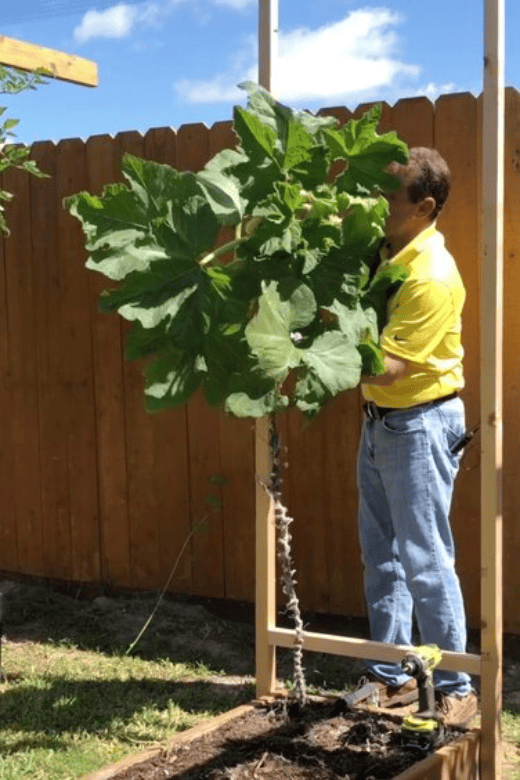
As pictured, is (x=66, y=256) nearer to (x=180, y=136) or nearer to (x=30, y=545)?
(x=180, y=136)

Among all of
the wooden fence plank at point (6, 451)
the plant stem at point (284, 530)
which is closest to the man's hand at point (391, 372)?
the plant stem at point (284, 530)

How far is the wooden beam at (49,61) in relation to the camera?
5.07m

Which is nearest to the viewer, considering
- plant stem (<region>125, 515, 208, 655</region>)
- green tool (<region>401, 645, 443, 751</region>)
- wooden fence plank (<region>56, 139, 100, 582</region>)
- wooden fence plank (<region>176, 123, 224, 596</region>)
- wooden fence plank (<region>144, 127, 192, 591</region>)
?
green tool (<region>401, 645, 443, 751</region>)

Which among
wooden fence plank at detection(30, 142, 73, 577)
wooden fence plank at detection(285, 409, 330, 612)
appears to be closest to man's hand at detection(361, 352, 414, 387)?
wooden fence plank at detection(285, 409, 330, 612)

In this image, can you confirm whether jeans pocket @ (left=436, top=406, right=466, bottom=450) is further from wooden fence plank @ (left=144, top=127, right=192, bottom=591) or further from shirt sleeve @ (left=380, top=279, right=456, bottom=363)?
wooden fence plank @ (left=144, top=127, right=192, bottom=591)

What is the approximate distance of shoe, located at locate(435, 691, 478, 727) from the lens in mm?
3619

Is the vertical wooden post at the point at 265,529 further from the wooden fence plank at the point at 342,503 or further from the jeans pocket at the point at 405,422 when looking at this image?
the wooden fence plank at the point at 342,503

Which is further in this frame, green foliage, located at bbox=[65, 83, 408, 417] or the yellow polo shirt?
the yellow polo shirt

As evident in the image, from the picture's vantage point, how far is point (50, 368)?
577 cm

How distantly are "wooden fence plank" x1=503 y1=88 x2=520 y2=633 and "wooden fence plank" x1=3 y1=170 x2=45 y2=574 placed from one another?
2.43 meters

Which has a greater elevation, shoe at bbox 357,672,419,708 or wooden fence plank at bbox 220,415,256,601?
wooden fence plank at bbox 220,415,256,601

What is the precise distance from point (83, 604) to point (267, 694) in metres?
1.96

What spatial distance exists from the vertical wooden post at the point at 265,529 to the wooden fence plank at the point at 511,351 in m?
1.06

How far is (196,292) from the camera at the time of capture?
9.16 feet
